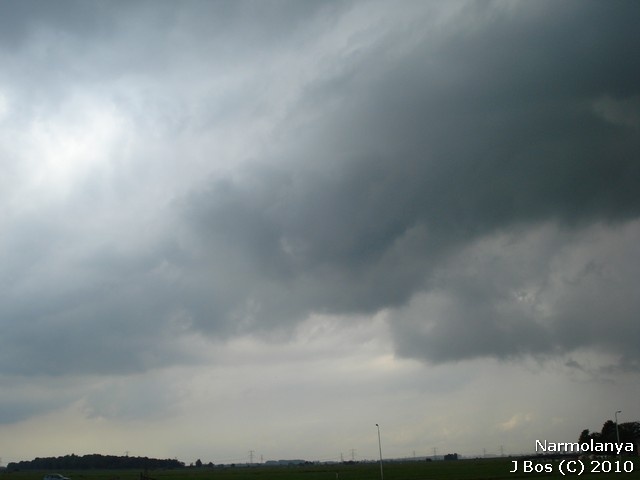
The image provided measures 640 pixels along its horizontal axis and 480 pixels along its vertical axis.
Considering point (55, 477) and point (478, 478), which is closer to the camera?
point (478, 478)

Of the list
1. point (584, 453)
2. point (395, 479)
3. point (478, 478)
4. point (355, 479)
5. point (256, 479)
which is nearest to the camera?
point (478, 478)

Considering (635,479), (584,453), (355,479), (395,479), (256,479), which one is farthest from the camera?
(584,453)

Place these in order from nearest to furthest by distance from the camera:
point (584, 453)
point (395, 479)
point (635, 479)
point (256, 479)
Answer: point (635, 479) → point (395, 479) → point (256, 479) → point (584, 453)

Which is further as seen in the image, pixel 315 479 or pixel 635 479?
pixel 315 479

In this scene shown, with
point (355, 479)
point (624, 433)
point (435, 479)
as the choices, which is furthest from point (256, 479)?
point (624, 433)

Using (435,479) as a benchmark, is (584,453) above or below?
below

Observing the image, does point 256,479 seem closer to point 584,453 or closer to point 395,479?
point 395,479

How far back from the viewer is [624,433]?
7687 inches

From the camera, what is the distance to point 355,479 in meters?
127

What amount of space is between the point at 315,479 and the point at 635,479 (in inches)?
2747

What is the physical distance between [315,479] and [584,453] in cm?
9490

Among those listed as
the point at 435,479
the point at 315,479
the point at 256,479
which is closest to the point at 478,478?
the point at 435,479

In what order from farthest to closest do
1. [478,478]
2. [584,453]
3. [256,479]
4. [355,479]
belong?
[584,453] → [256,479] → [355,479] → [478,478]

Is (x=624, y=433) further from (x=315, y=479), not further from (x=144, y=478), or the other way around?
(x=144, y=478)
